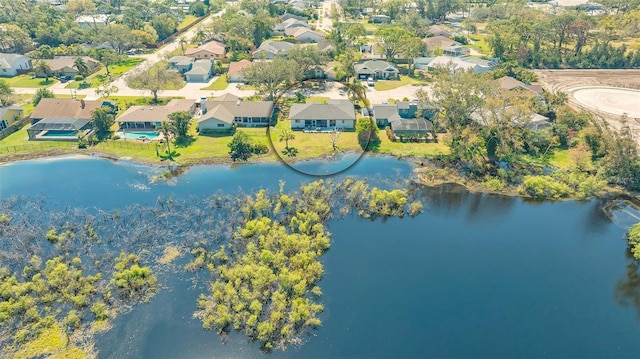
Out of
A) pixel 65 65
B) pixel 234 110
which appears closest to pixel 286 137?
pixel 234 110

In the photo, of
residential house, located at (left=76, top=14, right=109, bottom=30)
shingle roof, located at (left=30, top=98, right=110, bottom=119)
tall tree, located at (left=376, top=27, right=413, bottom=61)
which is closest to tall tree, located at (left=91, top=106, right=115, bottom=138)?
shingle roof, located at (left=30, top=98, right=110, bottom=119)

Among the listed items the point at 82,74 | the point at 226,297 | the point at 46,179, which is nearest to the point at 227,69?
the point at 82,74

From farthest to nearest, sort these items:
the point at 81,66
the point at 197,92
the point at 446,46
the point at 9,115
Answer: the point at 446,46 → the point at 81,66 → the point at 197,92 → the point at 9,115

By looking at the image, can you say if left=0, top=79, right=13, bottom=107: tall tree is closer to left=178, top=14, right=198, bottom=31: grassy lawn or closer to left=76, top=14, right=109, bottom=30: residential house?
left=76, top=14, right=109, bottom=30: residential house

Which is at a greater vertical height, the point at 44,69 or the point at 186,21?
the point at 186,21

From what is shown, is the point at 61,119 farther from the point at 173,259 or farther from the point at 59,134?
the point at 173,259

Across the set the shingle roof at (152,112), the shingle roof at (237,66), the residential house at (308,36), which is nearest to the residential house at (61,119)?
the shingle roof at (152,112)

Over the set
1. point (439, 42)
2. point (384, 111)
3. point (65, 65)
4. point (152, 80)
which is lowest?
point (384, 111)
